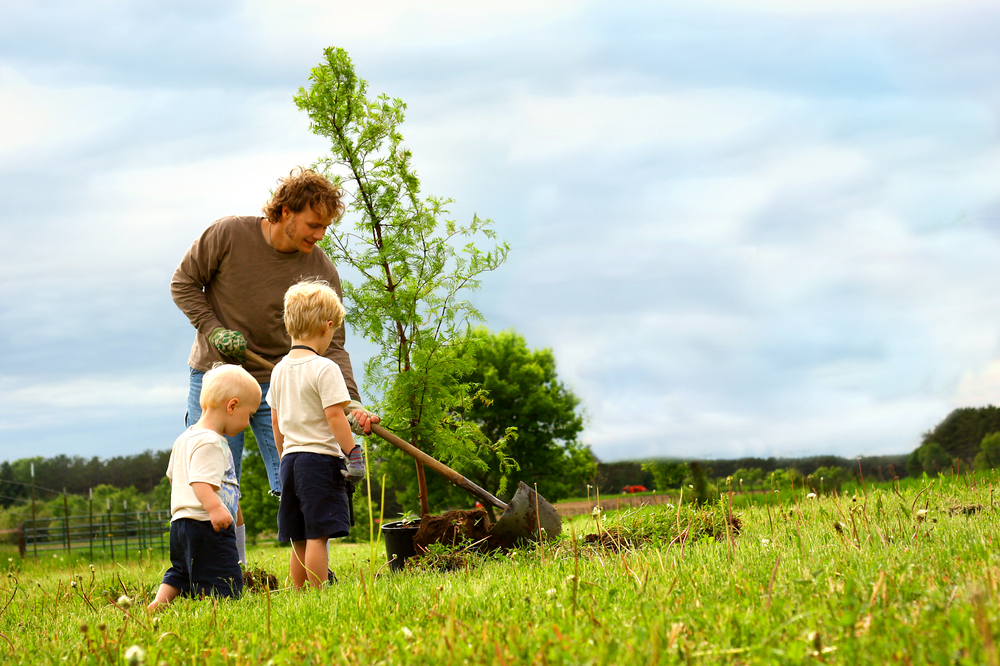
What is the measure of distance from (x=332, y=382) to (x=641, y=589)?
7.38ft

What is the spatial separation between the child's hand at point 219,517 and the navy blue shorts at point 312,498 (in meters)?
0.29

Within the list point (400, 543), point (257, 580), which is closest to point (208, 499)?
point (257, 580)

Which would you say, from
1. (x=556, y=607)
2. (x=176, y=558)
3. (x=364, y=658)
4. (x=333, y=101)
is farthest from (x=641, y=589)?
(x=333, y=101)

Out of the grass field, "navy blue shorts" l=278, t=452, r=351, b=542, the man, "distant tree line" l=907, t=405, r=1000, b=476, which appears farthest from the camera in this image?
"distant tree line" l=907, t=405, r=1000, b=476

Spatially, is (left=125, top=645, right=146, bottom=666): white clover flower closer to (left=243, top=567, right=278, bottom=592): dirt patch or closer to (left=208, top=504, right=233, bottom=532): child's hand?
(left=208, top=504, right=233, bottom=532): child's hand

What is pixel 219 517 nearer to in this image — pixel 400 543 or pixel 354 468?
pixel 354 468

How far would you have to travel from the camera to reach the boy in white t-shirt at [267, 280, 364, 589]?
12.7 ft

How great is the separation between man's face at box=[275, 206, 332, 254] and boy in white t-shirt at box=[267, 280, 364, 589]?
0.64m

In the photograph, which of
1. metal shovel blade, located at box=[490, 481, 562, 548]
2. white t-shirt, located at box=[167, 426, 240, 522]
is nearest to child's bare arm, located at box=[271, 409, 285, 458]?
white t-shirt, located at box=[167, 426, 240, 522]

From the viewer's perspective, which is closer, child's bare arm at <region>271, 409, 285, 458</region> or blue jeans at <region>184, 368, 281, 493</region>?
child's bare arm at <region>271, 409, 285, 458</region>

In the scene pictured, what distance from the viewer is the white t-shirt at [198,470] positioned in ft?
12.8

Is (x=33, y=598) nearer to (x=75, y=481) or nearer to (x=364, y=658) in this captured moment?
(x=364, y=658)

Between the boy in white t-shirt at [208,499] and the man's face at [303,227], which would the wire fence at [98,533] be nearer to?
the boy in white t-shirt at [208,499]

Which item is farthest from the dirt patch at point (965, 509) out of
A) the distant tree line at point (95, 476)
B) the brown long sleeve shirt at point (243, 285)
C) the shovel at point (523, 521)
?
the distant tree line at point (95, 476)
